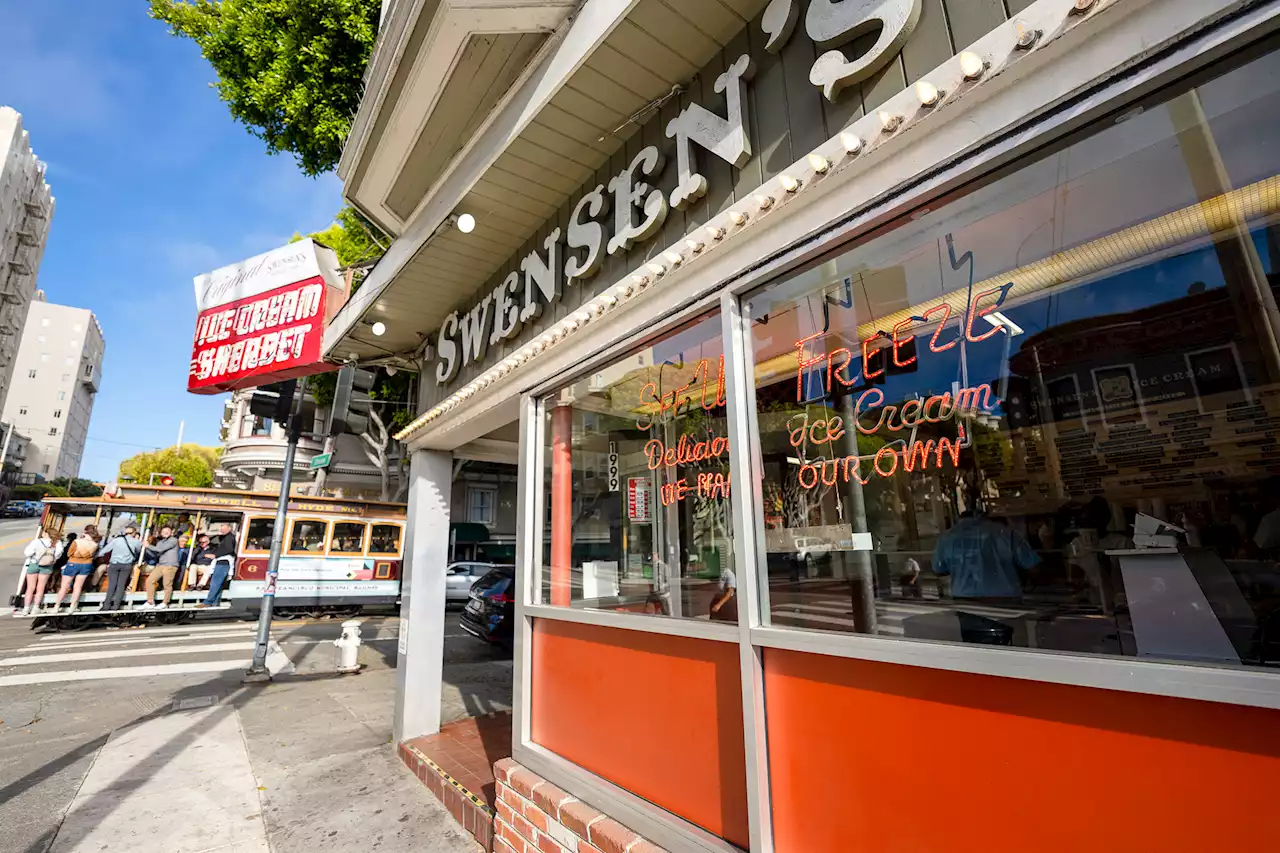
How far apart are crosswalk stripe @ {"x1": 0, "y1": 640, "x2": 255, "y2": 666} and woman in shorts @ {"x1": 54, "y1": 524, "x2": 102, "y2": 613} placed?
2730 mm

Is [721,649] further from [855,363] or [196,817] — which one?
[196,817]

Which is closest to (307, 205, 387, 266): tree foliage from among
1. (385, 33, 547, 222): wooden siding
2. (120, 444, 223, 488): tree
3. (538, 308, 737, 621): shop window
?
(385, 33, 547, 222): wooden siding

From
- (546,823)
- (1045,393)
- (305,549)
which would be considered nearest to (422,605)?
(546,823)

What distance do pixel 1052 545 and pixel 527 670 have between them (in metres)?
3.60

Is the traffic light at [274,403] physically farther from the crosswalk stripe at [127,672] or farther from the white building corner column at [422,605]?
the crosswalk stripe at [127,672]

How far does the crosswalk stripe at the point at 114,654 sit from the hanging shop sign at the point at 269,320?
18.8 ft

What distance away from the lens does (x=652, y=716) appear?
101 inches

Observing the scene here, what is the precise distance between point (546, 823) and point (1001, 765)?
7.76 ft

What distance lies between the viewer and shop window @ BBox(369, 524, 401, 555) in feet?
45.5

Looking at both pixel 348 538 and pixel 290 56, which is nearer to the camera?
pixel 290 56

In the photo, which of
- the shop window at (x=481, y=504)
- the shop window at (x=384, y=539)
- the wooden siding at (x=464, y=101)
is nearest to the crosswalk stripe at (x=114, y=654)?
the shop window at (x=384, y=539)

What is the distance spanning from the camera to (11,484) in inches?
2147

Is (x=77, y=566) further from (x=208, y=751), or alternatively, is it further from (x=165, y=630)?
(x=208, y=751)

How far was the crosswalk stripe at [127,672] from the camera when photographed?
7328 millimetres
